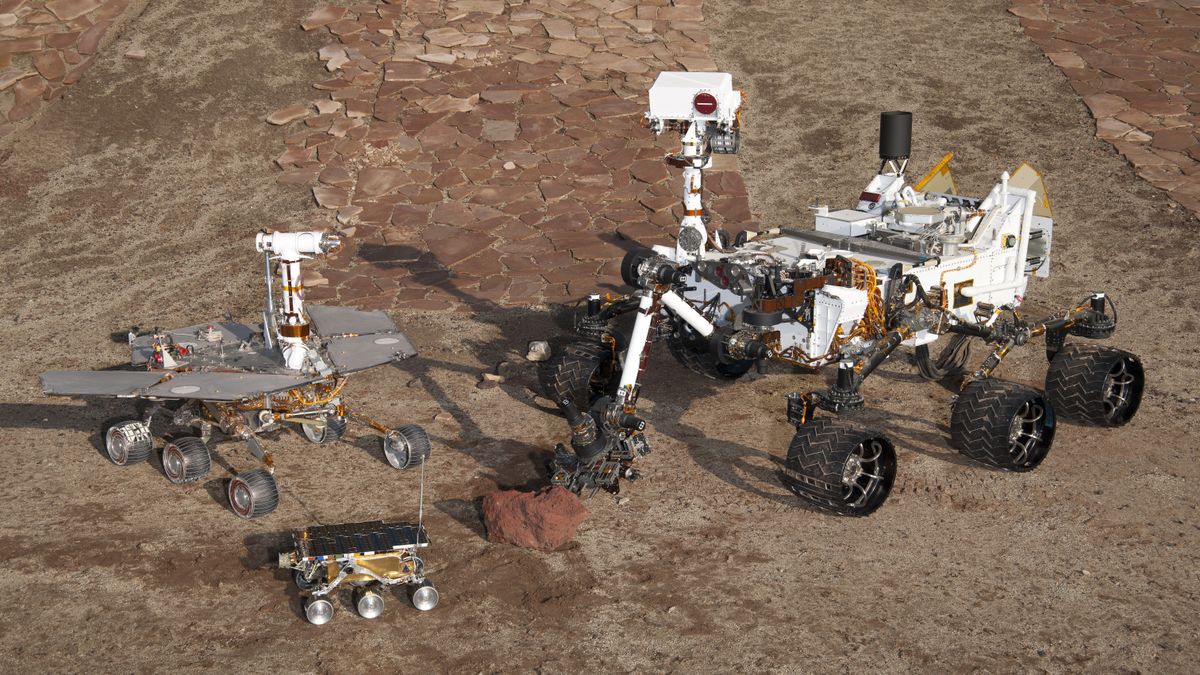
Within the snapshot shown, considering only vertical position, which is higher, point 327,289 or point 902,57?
point 902,57

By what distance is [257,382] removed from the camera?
9453 mm

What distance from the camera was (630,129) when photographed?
1716 centimetres

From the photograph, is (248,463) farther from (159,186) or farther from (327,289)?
(159,186)

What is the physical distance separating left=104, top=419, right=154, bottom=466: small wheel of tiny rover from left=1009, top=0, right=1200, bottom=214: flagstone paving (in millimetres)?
11926

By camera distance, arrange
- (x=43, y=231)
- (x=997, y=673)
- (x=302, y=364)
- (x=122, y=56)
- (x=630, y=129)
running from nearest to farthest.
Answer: (x=997, y=673) < (x=302, y=364) < (x=43, y=231) < (x=630, y=129) < (x=122, y=56)

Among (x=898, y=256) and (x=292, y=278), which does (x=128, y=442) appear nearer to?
(x=292, y=278)

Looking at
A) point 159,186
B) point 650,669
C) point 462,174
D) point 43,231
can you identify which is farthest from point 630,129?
point 650,669

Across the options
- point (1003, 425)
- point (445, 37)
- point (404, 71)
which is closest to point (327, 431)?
point (1003, 425)

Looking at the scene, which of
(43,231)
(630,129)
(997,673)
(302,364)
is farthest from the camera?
(630,129)

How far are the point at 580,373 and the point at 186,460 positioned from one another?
3.24 meters

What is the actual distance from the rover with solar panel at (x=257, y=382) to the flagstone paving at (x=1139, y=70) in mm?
10310

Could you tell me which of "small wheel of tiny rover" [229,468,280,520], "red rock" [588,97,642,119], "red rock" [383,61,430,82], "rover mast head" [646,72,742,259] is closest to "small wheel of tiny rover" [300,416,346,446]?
"small wheel of tiny rover" [229,468,280,520]

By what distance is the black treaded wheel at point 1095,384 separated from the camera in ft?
34.6

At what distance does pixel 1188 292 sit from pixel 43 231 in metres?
13.2
